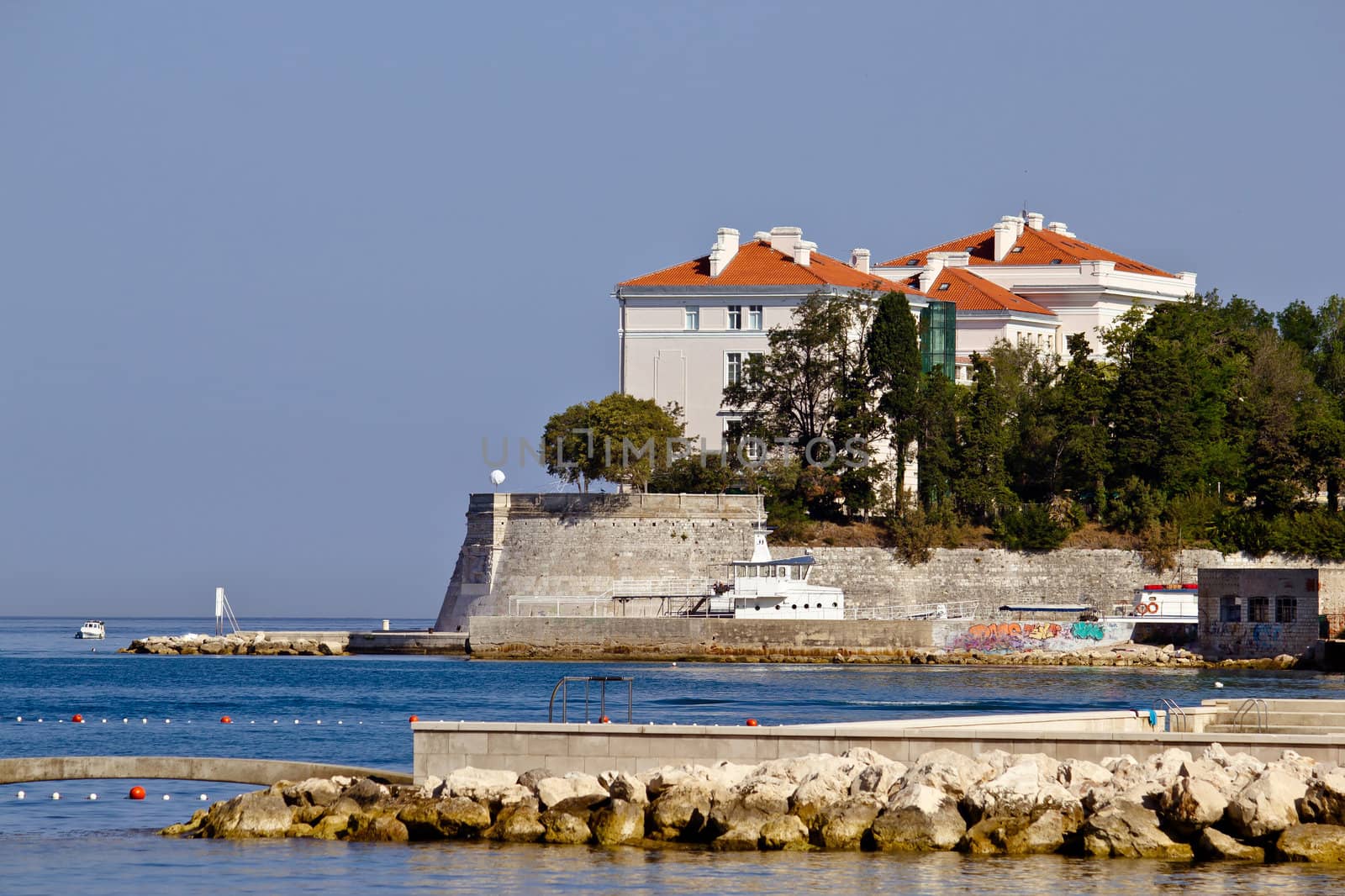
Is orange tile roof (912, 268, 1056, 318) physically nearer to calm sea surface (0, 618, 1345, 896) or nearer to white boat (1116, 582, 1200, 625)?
white boat (1116, 582, 1200, 625)

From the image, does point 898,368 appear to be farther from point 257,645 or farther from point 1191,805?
point 1191,805

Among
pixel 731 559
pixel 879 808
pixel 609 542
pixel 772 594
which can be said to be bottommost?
pixel 879 808

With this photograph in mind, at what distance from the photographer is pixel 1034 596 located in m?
63.6

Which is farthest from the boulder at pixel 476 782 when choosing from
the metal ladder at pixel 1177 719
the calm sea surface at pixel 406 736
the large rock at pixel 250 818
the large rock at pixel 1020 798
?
the metal ladder at pixel 1177 719

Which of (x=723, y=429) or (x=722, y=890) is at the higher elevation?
(x=723, y=429)

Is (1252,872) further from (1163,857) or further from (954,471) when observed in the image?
(954,471)

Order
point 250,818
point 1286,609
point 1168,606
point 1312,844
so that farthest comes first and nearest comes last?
1. point 1168,606
2. point 1286,609
3. point 250,818
4. point 1312,844

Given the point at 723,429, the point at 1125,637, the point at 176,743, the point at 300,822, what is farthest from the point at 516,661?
the point at 300,822

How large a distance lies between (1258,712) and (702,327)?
4712 centimetres

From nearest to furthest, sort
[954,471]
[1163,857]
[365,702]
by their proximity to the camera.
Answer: [1163,857] → [365,702] → [954,471]

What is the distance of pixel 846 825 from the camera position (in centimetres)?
1995

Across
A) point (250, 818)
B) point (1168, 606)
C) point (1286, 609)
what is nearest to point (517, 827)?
point (250, 818)

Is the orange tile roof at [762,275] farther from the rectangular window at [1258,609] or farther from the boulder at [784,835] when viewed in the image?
the boulder at [784,835]

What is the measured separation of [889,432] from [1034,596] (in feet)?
22.2
